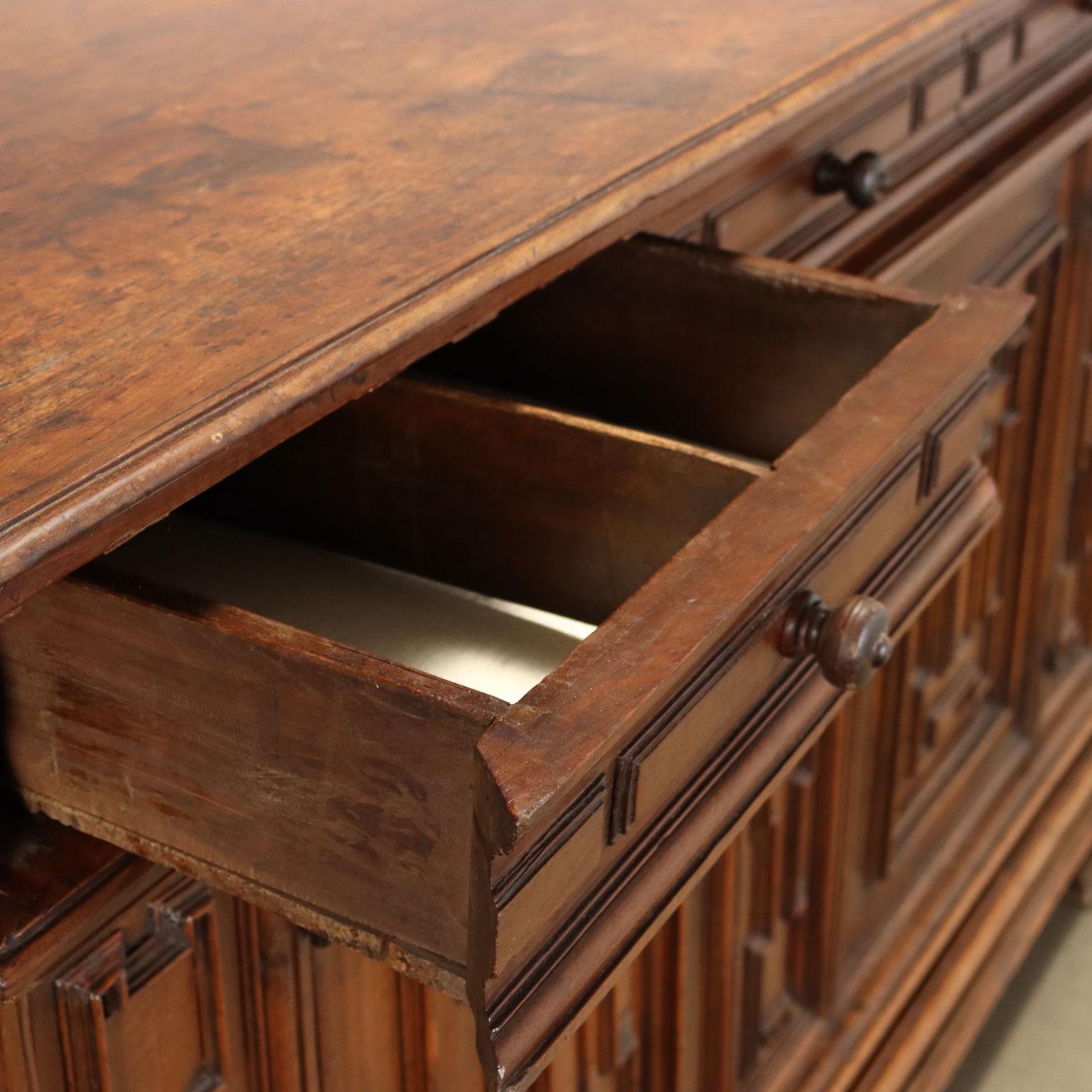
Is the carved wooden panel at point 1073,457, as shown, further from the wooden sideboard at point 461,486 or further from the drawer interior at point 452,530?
the drawer interior at point 452,530

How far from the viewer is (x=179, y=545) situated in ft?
2.29

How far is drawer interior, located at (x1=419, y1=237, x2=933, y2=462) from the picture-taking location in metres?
0.72

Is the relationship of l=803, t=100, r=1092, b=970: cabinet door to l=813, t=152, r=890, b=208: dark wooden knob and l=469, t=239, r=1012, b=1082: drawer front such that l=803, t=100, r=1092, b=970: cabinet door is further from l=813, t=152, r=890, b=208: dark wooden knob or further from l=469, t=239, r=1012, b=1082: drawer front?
l=469, t=239, r=1012, b=1082: drawer front

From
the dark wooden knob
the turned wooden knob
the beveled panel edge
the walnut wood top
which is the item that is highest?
the walnut wood top

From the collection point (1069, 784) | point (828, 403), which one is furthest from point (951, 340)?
point (1069, 784)

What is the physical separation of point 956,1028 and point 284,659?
977 millimetres

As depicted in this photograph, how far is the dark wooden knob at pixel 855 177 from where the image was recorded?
0.90m

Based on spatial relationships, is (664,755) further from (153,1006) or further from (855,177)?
(855,177)

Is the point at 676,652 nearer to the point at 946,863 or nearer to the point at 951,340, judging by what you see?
the point at 951,340

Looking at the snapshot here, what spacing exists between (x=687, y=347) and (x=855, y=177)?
0.20m

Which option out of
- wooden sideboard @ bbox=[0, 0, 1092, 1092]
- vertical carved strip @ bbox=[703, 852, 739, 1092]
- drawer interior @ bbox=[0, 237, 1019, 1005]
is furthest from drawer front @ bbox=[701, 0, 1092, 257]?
vertical carved strip @ bbox=[703, 852, 739, 1092]

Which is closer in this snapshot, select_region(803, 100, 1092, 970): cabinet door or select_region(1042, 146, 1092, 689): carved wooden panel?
select_region(803, 100, 1092, 970): cabinet door

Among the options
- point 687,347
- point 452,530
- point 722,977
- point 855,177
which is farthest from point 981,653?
point 452,530

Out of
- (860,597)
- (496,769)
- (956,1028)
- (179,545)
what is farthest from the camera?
(956,1028)
